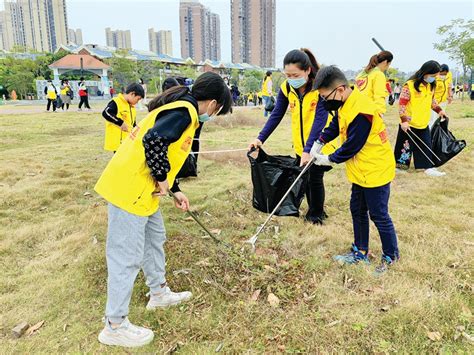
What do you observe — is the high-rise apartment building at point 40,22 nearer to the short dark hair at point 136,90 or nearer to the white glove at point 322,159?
the short dark hair at point 136,90

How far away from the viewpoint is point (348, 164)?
2646 millimetres

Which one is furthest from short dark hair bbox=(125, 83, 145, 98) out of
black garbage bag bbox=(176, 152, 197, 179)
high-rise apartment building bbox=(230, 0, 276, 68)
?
high-rise apartment building bbox=(230, 0, 276, 68)

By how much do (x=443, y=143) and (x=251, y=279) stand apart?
12.6 feet

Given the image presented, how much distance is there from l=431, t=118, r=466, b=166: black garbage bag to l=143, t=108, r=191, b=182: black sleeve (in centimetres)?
443

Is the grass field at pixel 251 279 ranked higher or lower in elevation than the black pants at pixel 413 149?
lower

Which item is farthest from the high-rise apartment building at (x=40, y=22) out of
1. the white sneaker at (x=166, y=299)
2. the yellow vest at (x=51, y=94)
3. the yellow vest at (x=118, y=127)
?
the white sneaker at (x=166, y=299)

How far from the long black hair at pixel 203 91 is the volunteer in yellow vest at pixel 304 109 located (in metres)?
1.11

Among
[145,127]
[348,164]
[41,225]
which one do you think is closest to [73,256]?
[41,225]

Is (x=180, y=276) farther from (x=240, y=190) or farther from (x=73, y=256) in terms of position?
(x=240, y=190)

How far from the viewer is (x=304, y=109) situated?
3.17 m

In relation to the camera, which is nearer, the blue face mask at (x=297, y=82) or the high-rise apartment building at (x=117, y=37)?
the blue face mask at (x=297, y=82)

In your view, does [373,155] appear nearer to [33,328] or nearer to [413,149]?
[33,328]

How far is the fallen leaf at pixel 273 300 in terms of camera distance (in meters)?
2.35

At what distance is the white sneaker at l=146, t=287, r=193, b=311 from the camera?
236 cm
